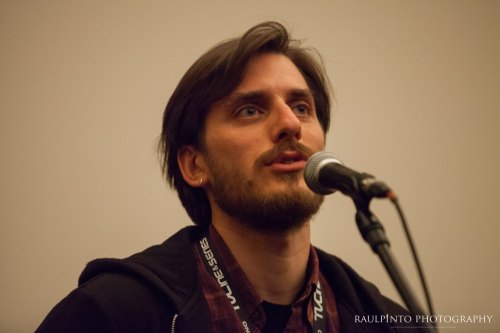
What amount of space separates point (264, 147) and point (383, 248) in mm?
679

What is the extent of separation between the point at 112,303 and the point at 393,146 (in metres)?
1.80

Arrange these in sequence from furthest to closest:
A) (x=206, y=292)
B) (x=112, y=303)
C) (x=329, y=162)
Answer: (x=206, y=292), (x=112, y=303), (x=329, y=162)

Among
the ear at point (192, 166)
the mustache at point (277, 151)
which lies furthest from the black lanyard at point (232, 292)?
the mustache at point (277, 151)

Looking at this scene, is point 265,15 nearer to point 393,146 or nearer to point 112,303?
point 393,146

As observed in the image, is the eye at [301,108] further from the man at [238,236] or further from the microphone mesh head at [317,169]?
the microphone mesh head at [317,169]

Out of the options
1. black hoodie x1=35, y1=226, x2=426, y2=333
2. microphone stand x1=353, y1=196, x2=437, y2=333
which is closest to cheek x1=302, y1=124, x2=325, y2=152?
black hoodie x1=35, y1=226, x2=426, y2=333

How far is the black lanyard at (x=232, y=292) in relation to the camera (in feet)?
4.21

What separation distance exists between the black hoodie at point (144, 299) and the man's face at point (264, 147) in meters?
0.25

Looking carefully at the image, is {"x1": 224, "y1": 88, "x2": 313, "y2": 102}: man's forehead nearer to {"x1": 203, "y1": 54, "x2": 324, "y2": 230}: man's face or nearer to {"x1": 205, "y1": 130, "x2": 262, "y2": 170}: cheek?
{"x1": 203, "y1": 54, "x2": 324, "y2": 230}: man's face

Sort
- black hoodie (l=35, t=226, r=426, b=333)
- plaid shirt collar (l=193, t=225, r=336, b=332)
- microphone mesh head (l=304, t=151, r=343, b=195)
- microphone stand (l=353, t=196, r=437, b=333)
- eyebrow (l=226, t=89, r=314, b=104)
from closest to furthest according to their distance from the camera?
microphone stand (l=353, t=196, r=437, b=333) → microphone mesh head (l=304, t=151, r=343, b=195) → black hoodie (l=35, t=226, r=426, b=333) → plaid shirt collar (l=193, t=225, r=336, b=332) → eyebrow (l=226, t=89, r=314, b=104)

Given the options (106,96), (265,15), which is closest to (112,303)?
(106,96)

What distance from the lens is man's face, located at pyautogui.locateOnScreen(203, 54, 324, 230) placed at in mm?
1291

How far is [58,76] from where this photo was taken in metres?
2.12

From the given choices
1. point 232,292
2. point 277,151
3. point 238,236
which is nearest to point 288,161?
point 277,151
